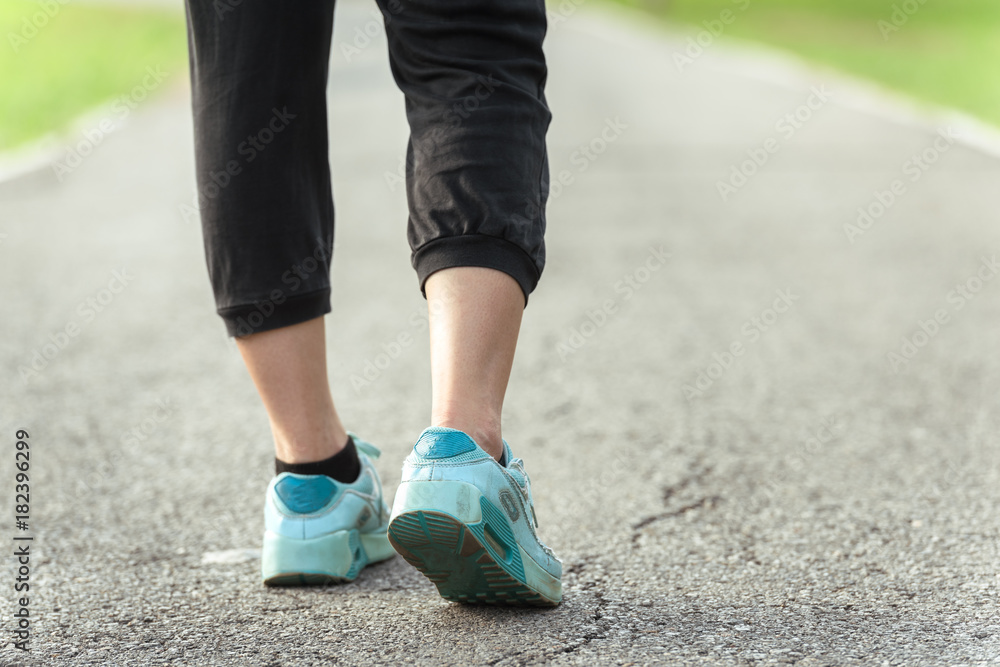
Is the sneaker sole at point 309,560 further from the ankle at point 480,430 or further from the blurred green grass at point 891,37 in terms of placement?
the blurred green grass at point 891,37

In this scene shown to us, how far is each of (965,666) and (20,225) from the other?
467 centimetres

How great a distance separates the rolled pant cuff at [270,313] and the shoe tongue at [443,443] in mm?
327

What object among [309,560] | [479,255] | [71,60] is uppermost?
[479,255]

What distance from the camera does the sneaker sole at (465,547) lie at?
51.9 inches

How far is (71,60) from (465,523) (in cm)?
1325

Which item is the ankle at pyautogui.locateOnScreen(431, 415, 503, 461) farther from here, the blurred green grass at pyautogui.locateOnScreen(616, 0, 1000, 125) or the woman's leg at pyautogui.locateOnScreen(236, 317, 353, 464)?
the blurred green grass at pyautogui.locateOnScreen(616, 0, 1000, 125)

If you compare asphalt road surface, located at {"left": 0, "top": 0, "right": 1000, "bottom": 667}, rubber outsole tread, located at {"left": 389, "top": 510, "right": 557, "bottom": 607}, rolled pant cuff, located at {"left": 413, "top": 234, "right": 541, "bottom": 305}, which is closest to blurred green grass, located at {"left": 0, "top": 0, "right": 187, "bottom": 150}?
asphalt road surface, located at {"left": 0, "top": 0, "right": 1000, "bottom": 667}

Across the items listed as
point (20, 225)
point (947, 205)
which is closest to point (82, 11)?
point (20, 225)

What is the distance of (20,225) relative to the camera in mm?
4969

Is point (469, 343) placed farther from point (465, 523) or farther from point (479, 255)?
point (465, 523)

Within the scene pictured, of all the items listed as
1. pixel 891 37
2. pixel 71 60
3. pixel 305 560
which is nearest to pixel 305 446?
pixel 305 560

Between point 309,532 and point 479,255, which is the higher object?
point 479,255

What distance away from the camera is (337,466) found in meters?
1.68

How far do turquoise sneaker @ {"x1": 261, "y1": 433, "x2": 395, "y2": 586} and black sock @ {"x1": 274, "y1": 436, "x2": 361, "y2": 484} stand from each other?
1 centimetres
